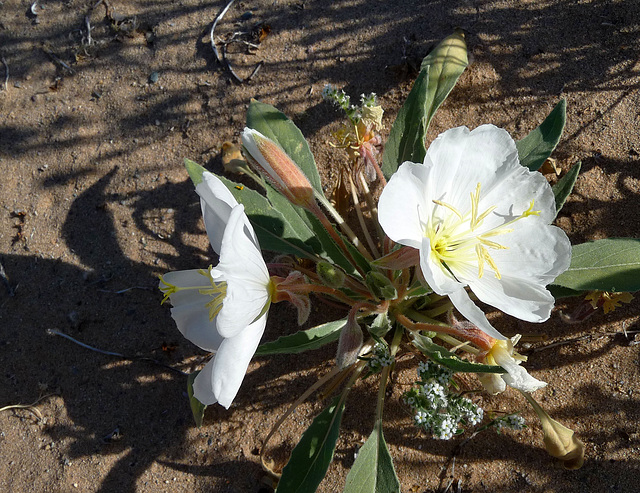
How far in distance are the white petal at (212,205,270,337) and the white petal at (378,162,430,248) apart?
0.33m

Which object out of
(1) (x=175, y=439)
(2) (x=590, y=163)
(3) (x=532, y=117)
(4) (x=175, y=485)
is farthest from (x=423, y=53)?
(4) (x=175, y=485)

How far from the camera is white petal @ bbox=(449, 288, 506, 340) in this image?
1.12 meters

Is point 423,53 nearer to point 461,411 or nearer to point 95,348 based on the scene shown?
point 461,411

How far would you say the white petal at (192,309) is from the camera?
1.47 m

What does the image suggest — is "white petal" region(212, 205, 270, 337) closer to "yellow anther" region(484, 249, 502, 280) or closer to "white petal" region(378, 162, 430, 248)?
"white petal" region(378, 162, 430, 248)

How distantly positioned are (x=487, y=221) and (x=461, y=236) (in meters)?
0.09

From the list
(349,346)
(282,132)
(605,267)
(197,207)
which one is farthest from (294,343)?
(197,207)

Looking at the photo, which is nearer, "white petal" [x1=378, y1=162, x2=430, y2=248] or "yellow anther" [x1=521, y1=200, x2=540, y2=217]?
"white petal" [x1=378, y1=162, x2=430, y2=248]

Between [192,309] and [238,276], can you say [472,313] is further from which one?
[192,309]

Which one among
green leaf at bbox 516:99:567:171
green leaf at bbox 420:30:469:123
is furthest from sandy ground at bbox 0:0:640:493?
green leaf at bbox 516:99:567:171

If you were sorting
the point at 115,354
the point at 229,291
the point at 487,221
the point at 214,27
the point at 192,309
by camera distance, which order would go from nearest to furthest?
the point at 229,291 → the point at 487,221 → the point at 192,309 → the point at 115,354 → the point at 214,27

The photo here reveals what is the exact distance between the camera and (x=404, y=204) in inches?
46.9

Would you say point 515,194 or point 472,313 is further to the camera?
point 515,194

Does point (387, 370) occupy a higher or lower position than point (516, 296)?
lower
